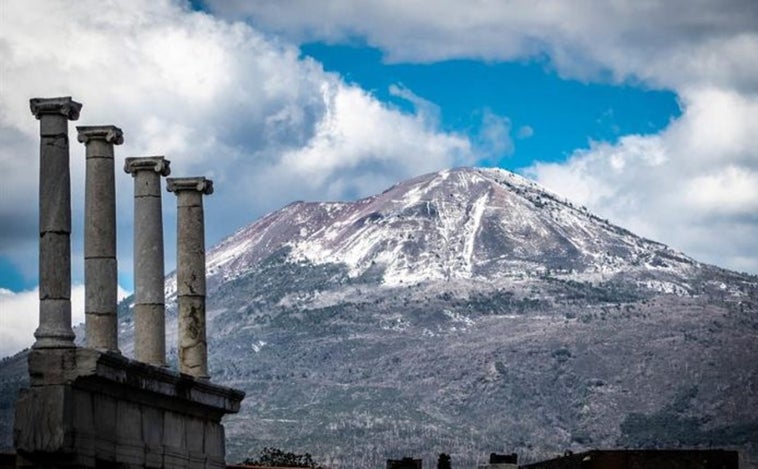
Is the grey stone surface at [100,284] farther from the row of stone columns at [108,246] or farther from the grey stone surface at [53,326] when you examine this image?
the grey stone surface at [53,326]

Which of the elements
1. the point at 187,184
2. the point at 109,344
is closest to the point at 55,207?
the point at 109,344

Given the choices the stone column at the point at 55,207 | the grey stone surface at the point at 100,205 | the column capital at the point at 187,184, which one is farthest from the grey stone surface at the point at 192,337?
the stone column at the point at 55,207

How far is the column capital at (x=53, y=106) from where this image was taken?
4778 centimetres

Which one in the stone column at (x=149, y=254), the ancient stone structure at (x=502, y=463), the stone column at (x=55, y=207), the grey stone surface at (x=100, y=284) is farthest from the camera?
the ancient stone structure at (x=502, y=463)

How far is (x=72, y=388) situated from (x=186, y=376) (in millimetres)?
8399

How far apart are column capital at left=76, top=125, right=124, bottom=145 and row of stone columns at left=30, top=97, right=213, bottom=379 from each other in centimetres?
2

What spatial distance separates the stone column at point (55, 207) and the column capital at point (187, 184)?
12.1 m

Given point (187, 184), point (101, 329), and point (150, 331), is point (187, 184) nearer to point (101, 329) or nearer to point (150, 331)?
point (150, 331)

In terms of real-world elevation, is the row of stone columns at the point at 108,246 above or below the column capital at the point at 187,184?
below

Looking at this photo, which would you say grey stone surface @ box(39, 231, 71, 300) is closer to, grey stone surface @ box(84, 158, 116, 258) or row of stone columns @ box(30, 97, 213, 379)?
row of stone columns @ box(30, 97, 213, 379)

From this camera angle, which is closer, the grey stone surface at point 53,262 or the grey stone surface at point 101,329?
the grey stone surface at point 53,262

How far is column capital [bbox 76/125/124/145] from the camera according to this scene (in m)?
52.2

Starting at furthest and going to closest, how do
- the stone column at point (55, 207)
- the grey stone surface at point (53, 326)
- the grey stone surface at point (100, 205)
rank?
the grey stone surface at point (100, 205), the stone column at point (55, 207), the grey stone surface at point (53, 326)

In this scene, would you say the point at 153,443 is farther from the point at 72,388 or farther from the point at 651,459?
the point at 651,459
